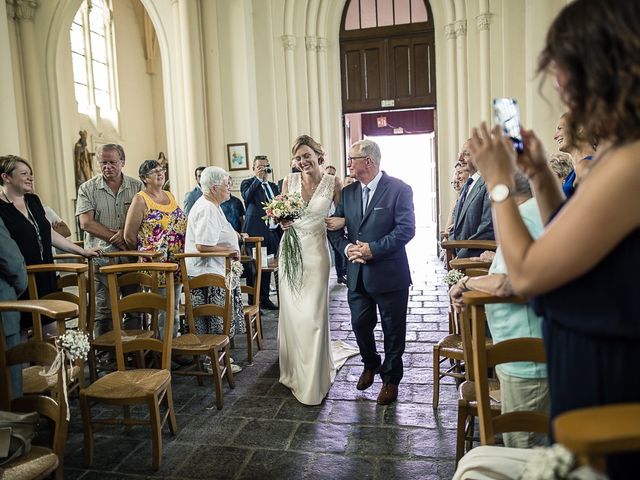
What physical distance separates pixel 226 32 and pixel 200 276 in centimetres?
635

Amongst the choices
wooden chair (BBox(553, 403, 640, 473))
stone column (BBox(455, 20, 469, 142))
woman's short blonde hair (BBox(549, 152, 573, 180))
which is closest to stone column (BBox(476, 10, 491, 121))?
stone column (BBox(455, 20, 469, 142))

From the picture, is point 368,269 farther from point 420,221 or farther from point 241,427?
point 420,221

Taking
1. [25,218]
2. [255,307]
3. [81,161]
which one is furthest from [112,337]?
[81,161]

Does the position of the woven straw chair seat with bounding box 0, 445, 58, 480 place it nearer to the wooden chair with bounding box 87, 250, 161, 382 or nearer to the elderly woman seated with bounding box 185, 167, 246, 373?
the wooden chair with bounding box 87, 250, 161, 382

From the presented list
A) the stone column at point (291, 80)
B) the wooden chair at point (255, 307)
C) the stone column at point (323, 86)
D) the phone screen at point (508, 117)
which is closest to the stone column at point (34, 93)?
the stone column at point (291, 80)

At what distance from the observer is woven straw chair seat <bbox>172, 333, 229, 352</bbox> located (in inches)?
139

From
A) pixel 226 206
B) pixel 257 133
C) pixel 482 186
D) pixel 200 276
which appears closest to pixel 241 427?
pixel 200 276

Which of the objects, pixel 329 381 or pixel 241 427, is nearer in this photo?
pixel 241 427

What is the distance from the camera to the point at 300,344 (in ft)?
12.1

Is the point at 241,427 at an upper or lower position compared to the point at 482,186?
lower

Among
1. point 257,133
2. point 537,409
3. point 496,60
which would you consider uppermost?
point 496,60

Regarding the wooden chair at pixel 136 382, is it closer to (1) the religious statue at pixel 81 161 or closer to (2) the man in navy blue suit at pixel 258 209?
(2) the man in navy blue suit at pixel 258 209

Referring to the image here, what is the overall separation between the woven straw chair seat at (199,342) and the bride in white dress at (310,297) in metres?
0.45

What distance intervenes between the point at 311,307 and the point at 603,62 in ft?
9.21
